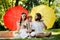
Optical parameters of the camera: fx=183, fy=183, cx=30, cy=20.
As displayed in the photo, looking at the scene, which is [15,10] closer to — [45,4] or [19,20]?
[19,20]

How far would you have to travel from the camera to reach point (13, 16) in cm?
142

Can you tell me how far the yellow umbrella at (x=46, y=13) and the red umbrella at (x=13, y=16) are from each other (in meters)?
0.08

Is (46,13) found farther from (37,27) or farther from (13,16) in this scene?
(13,16)

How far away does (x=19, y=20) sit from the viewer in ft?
4.71

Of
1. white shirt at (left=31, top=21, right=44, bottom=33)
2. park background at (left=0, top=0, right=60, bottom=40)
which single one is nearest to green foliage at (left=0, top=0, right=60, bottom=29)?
park background at (left=0, top=0, right=60, bottom=40)

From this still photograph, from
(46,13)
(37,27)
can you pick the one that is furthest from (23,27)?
(46,13)

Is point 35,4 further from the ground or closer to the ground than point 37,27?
further from the ground

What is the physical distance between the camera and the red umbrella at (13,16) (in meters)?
1.42

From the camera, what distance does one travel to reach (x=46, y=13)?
4.71 feet

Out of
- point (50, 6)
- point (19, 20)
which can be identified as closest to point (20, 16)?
point (19, 20)

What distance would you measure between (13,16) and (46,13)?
10.2 inches

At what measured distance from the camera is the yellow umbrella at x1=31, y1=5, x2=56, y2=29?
143cm

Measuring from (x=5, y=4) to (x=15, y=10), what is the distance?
93mm

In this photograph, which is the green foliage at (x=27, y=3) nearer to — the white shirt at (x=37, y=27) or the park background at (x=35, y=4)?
the park background at (x=35, y=4)
